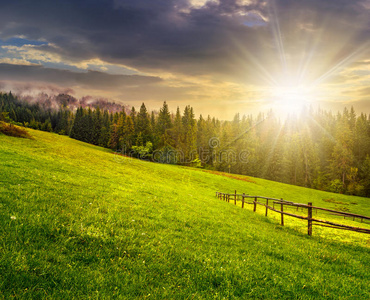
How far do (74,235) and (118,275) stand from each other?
2303 millimetres

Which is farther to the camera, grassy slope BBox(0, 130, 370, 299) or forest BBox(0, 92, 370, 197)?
forest BBox(0, 92, 370, 197)

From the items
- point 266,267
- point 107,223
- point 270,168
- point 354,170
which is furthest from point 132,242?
point 270,168

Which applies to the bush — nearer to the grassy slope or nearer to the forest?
the grassy slope

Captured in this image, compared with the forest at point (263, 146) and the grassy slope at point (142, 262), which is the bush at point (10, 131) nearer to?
the grassy slope at point (142, 262)

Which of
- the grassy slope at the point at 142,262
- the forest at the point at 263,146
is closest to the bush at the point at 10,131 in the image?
the grassy slope at the point at 142,262

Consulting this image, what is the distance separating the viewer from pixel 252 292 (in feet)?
17.0

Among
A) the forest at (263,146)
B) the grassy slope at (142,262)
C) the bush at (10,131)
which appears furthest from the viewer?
the forest at (263,146)

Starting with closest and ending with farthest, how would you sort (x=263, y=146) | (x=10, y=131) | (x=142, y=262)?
(x=142, y=262) → (x=10, y=131) → (x=263, y=146)

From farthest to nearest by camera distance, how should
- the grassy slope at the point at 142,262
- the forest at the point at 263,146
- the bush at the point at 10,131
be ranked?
the forest at the point at 263,146 → the bush at the point at 10,131 → the grassy slope at the point at 142,262

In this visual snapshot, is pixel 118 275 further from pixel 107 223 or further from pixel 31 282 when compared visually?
pixel 107 223

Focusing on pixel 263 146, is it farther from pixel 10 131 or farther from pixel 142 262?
pixel 142 262

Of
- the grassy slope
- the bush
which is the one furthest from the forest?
Result: the grassy slope

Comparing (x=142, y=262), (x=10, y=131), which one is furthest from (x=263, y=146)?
(x=142, y=262)

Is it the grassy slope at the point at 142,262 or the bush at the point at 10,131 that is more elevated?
the bush at the point at 10,131
